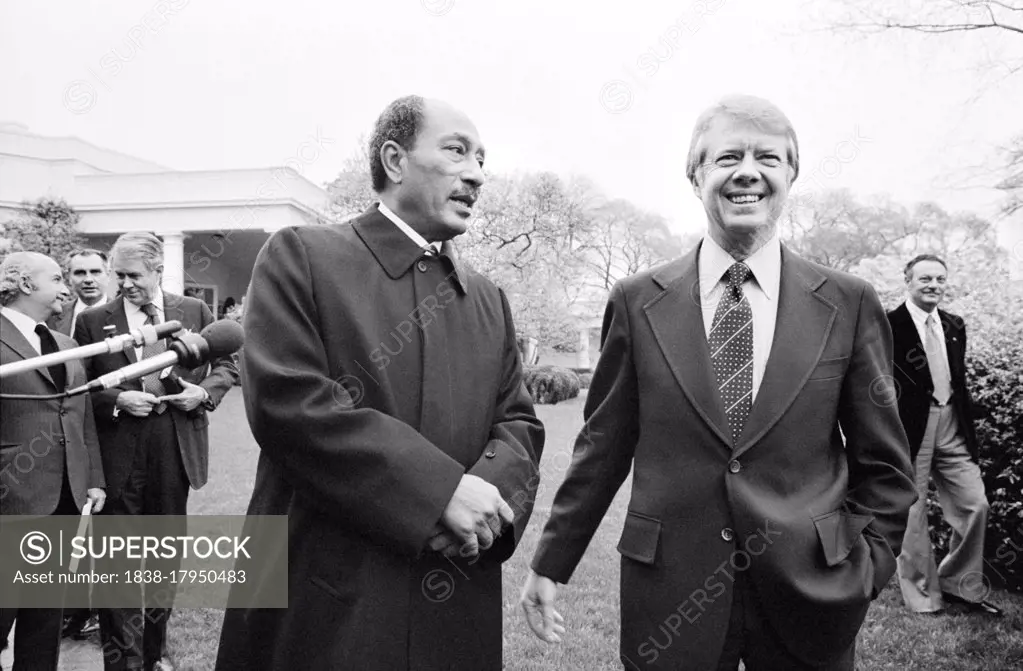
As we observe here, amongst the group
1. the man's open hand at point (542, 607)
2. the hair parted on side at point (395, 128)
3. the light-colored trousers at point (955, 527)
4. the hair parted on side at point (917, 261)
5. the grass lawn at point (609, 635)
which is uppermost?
the hair parted on side at point (395, 128)

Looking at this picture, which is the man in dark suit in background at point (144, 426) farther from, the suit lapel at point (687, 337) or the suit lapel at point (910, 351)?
the suit lapel at point (910, 351)

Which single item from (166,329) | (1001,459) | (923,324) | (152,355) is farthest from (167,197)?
(166,329)

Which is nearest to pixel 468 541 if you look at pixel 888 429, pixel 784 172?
pixel 888 429

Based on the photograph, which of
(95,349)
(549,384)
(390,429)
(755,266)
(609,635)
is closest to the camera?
(95,349)

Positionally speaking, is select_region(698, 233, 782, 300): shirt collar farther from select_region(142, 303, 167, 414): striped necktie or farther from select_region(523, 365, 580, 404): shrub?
select_region(523, 365, 580, 404): shrub

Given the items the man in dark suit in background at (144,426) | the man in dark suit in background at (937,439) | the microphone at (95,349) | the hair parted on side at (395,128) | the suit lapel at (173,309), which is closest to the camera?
the microphone at (95,349)

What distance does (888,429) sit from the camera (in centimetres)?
215

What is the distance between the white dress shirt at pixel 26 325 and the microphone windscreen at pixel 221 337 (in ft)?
7.41

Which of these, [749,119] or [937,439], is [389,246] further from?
[937,439]

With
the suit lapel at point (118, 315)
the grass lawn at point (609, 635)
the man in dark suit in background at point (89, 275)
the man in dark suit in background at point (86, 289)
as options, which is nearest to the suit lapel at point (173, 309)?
the suit lapel at point (118, 315)

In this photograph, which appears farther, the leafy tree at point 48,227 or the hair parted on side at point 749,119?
the leafy tree at point 48,227

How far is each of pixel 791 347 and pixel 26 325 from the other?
339 centimetres

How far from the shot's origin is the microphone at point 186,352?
1.58 meters

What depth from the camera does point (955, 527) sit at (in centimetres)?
521
